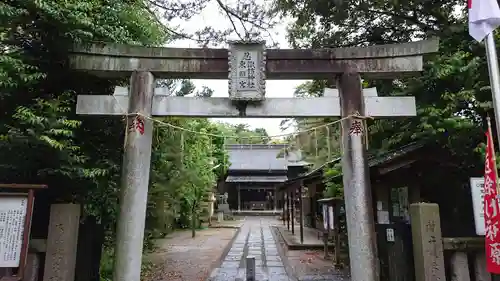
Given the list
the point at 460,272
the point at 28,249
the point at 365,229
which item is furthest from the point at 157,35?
the point at 460,272

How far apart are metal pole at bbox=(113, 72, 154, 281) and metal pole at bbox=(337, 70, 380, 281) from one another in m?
3.45

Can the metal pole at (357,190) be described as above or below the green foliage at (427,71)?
below

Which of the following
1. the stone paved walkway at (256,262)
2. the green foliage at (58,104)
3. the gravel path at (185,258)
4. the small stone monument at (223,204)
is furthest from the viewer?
the small stone monument at (223,204)

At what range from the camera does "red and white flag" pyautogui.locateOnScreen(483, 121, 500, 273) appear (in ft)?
15.6

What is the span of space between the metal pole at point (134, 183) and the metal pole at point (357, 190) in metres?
3.45

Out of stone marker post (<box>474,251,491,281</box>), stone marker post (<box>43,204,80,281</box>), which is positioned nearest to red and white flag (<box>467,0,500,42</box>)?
Result: stone marker post (<box>474,251,491,281</box>)

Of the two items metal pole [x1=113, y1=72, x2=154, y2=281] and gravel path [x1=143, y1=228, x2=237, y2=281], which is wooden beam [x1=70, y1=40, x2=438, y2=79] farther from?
gravel path [x1=143, y1=228, x2=237, y2=281]

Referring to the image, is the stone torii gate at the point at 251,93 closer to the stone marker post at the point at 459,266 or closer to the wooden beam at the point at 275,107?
the wooden beam at the point at 275,107

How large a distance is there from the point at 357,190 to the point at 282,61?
2.69m

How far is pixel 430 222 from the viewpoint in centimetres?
551

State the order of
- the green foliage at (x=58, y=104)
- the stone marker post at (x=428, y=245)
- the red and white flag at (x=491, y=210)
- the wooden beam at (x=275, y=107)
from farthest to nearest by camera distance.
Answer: the wooden beam at (x=275, y=107)
the stone marker post at (x=428, y=245)
the green foliage at (x=58, y=104)
the red and white flag at (x=491, y=210)

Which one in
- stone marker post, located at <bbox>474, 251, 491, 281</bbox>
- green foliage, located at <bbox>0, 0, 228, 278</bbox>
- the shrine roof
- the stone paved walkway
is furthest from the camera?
the shrine roof

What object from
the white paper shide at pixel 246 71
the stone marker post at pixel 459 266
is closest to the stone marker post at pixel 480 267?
the stone marker post at pixel 459 266

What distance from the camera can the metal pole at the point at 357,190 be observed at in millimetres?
5922
